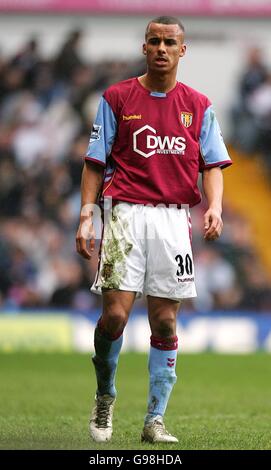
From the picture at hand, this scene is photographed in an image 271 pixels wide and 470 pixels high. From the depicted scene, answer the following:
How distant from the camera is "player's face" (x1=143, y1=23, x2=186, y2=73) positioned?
657 cm

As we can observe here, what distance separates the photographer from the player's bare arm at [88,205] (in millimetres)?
6570

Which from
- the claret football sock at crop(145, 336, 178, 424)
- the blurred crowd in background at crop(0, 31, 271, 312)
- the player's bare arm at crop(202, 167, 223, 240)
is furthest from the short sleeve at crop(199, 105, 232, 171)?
the blurred crowd in background at crop(0, 31, 271, 312)

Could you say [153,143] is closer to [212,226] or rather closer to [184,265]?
[212,226]

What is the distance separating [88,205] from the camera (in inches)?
263

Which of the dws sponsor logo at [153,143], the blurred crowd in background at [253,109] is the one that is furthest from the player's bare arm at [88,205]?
the blurred crowd in background at [253,109]

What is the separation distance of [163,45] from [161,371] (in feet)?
6.24

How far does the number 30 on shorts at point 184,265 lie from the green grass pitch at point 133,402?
3.22 feet

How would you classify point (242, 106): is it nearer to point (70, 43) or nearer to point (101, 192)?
point (70, 43)

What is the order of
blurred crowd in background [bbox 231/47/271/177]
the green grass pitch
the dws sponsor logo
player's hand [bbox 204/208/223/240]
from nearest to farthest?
player's hand [bbox 204/208/223/240], the dws sponsor logo, the green grass pitch, blurred crowd in background [bbox 231/47/271/177]

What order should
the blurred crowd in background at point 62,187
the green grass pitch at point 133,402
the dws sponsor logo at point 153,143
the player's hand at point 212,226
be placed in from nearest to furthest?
the player's hand at point 212,226
the dws sponsor logo at point 153,143
the green grass pitch at point 133,402
the blurred crowd in background at point 62,187

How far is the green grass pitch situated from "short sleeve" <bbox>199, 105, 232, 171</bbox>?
5.41 feet

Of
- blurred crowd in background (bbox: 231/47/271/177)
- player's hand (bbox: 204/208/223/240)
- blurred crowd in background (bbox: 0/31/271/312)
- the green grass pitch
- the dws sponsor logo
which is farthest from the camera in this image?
blurred crowd in background (bbox: 231/47/271/177)

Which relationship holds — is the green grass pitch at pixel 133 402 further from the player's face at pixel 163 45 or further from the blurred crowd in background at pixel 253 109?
the blurred crowd in background at pixel 253 109

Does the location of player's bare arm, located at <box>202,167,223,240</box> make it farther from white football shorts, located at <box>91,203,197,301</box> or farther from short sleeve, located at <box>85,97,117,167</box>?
short sleeve, located at <box>85,97,117,167</box>
